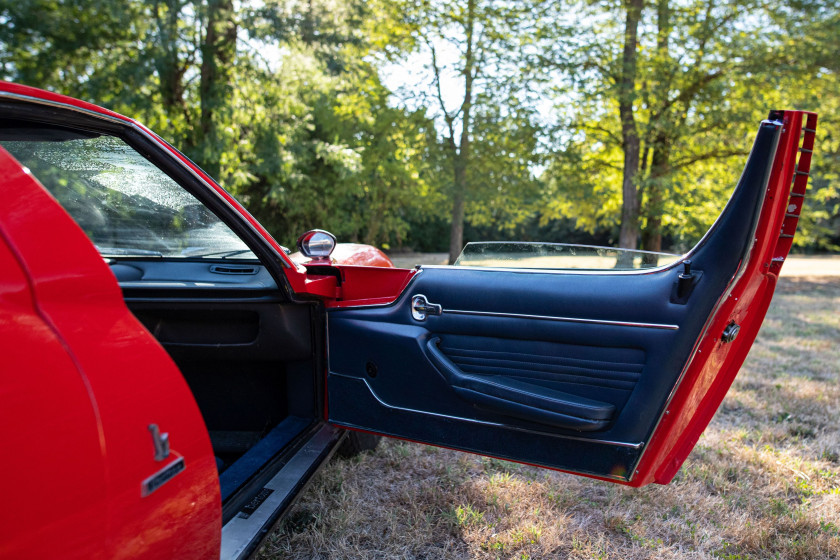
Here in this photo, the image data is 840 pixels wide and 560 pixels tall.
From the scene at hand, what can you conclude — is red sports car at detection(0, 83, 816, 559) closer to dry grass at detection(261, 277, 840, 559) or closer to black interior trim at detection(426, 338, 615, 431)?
black interior trim at detection(426, 338, 615, 431)

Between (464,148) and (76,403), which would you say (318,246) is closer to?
(76,403)

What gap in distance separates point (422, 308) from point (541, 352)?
0.44 meters

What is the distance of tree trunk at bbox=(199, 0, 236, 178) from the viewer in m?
10.8

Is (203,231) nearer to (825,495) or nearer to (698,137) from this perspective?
(825,495)

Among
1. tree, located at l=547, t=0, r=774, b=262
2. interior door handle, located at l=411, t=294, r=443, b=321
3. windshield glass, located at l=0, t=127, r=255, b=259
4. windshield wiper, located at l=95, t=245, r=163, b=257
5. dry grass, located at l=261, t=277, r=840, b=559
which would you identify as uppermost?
tree, located at l=547, t=0, r=774, b=262

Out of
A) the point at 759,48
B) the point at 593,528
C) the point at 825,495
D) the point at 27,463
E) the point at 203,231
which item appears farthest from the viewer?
the point at 759,48

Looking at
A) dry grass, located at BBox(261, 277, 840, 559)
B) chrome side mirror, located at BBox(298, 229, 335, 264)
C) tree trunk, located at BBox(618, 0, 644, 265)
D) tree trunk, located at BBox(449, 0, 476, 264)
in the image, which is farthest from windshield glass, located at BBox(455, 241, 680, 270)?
tree trunk, located at BBox(618, 0, 644, 265)

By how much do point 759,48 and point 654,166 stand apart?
2.80 meters

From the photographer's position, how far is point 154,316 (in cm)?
215

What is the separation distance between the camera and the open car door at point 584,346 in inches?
58.9

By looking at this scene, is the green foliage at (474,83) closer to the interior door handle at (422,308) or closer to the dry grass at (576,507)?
the dry grass at (576,507)

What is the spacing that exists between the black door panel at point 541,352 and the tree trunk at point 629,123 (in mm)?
9547

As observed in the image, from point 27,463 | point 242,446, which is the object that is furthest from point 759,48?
point 27,463

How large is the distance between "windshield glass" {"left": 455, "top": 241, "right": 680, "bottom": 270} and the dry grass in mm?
1085
